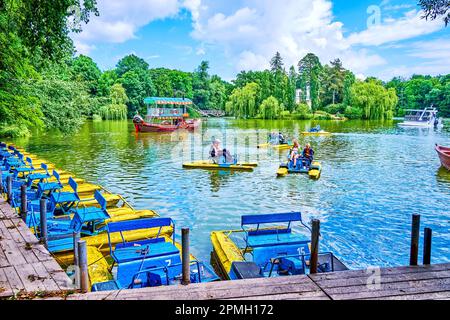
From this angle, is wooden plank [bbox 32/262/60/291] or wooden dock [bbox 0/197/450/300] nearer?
wooden dock [bbox 0/197/450/300]

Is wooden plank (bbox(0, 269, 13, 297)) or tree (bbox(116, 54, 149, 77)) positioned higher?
tree (bbox(116, 54, 149, 77))

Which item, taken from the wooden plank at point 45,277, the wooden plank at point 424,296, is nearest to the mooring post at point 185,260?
the wooden plank at point 45,277

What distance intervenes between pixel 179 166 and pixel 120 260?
14.6 m

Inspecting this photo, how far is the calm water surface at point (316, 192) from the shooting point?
1001 centimetres

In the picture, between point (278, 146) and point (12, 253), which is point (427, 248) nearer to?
point (12, 253)

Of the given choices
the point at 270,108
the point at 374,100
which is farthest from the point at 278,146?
the point at 270,108

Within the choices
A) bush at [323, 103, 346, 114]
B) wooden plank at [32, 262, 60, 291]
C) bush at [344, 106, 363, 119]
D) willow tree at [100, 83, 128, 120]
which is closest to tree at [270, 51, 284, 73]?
bush at [323, 103, 346, 114]

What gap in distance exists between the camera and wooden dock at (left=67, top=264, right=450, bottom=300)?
4.39 m

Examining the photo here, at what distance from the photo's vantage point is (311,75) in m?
79.1

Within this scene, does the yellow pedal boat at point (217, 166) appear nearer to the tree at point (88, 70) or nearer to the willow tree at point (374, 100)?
the willow tree at point (374, 100)

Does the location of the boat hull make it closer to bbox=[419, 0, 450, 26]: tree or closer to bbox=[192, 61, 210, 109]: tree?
bbox=[419, 0, 450, 26]: tree

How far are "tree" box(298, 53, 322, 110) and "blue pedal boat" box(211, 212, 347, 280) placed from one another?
71.2 meters
